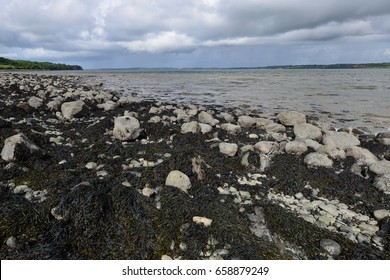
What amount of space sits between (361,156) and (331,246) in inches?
176

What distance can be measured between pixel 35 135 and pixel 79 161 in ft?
7.98

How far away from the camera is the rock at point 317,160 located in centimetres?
726

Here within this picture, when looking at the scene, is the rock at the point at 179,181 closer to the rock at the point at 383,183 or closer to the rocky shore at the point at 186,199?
the rocky shore at the point at 186,199

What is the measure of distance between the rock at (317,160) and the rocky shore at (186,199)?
28mm

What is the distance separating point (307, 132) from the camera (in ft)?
34.1

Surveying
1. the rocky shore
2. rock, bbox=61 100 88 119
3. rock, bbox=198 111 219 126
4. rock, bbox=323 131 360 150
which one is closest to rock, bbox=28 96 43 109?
rock, bbox=61 100 88 119

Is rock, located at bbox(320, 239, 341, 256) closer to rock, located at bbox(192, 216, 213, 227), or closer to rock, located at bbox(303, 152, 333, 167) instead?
rock, located at bbox(192, 216, 213, 227)

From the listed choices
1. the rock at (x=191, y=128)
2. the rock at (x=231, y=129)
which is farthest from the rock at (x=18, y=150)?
the rock at (x=231, y=129)

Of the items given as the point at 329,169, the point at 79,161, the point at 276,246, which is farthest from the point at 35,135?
the point at 329,169

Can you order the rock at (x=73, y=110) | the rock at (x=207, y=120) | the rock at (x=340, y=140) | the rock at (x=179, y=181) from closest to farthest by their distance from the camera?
the rock at (x=179, y=181) < the rock at (x=340, y=140) < the rock at (x=207, y=120) < the rock at (x=73, y=110)

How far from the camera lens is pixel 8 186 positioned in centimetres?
572

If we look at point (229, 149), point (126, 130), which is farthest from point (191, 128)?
point (229, 149)

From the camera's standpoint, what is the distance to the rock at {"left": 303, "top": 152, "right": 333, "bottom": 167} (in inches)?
286

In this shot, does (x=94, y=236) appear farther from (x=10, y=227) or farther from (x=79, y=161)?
(x=79, y=161)
